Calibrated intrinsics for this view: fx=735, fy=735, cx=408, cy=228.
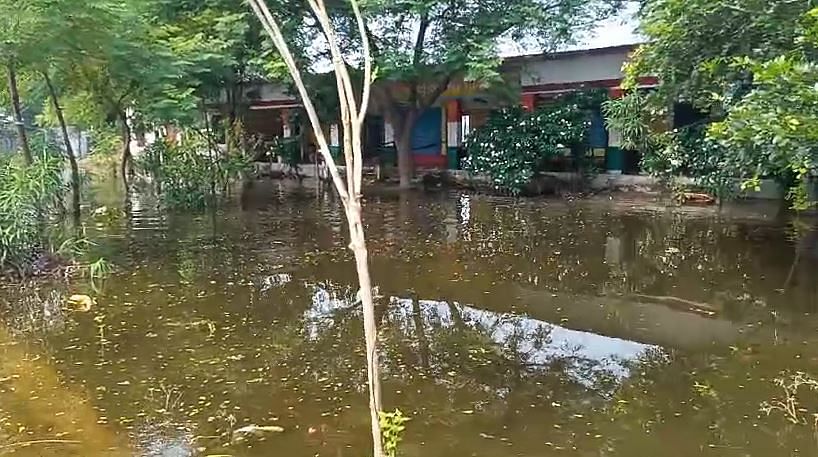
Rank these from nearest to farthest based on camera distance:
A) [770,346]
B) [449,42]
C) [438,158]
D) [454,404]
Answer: [454,404] → [770,346] → [449,42] → [438,158]

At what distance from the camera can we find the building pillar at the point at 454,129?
17.5 m

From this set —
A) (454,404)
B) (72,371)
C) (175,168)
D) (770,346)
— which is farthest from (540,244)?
(175,168)

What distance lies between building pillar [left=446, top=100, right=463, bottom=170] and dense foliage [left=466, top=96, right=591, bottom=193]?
2.90 metres

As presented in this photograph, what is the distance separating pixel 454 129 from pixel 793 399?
14.0 metres

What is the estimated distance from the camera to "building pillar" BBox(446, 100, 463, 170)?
17.5 meters

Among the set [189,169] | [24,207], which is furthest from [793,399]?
[189,169]

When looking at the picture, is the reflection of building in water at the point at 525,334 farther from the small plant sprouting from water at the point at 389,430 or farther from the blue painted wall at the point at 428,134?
the blue painted wall at the point at 428,134

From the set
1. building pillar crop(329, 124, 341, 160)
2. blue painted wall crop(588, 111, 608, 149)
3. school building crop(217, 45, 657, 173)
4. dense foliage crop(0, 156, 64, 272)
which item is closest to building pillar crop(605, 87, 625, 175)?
school building crop(217, 45, 657, 173)

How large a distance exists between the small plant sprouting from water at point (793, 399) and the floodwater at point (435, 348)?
2 centimetres

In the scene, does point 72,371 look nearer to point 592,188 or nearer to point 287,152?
point 592,188

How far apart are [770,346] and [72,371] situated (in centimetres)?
457

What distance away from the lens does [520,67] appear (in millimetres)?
15141

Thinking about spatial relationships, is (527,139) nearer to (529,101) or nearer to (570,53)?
(570,53)

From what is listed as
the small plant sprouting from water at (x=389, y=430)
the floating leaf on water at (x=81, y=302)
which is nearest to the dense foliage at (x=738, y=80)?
the small plant sprouting from water at (x=389, y=430)
